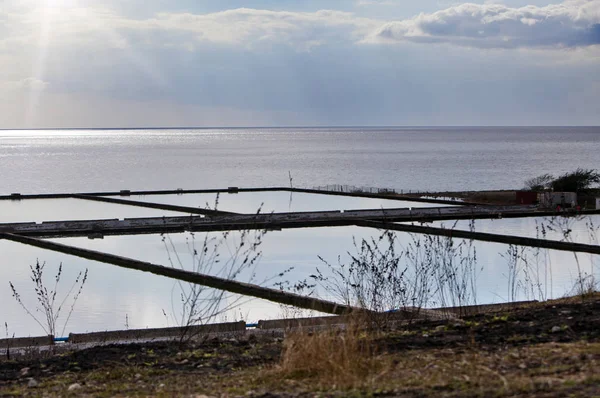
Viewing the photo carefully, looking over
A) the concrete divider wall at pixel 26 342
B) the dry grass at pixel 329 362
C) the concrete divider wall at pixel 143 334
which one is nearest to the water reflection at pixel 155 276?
the concrete divider wall at pixel 143 334

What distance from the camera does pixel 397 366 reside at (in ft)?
16.6

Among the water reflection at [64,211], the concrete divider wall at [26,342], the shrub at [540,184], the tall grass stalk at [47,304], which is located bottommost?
the concrete divider wall at [26,342]

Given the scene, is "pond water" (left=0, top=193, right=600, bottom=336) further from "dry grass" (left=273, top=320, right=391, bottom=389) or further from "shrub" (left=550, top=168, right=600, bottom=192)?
"shrub" (left=550, top=168, right=600, bottom=192)

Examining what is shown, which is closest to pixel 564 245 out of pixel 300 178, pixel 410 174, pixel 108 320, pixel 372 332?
pixel 108 320

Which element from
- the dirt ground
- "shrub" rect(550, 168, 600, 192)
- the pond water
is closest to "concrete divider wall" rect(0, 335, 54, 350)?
the pond water

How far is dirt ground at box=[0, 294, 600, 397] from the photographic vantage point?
4469 mm

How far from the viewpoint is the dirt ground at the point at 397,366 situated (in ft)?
14.7

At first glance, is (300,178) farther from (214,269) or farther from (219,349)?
(219,349)

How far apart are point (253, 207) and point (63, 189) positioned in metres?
29.6

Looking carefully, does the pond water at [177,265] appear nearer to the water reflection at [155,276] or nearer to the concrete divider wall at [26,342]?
the water reflection at [155,276]

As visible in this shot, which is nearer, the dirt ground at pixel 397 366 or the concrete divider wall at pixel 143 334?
the dirt ground at pixel 397 366

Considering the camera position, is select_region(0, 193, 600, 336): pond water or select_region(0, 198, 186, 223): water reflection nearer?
select_region(0, 193, 600, 336): pond water

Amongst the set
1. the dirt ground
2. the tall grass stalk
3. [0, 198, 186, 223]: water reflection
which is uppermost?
[0, 198, 186, 223]: water reflection

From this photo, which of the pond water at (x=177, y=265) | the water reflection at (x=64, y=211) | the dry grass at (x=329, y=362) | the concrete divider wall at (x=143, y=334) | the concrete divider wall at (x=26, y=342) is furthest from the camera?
the water reflection at (x=64, y=211)
